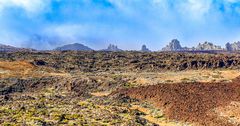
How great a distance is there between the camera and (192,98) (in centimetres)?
4088

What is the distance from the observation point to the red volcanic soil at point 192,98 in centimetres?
3378

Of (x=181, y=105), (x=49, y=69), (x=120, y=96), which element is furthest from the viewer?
(x=49, y=69)

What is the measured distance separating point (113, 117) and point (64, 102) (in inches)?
384

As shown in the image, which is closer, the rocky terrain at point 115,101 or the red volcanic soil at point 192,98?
the rocky terrain at point 115,101

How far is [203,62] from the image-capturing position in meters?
83.5

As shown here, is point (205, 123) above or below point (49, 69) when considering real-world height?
below

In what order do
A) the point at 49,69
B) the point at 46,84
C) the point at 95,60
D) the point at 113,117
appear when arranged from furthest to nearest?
1. the point at 95,60
2. the point at 49,69
3. the point at 46,84
4. the point at 113,117

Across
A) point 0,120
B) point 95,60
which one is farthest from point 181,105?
point 95,60

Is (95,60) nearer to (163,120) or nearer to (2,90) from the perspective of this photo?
(2,90)

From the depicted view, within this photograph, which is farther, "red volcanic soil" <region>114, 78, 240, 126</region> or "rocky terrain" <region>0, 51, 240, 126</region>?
"red volcanic soil" <region>114, 78, 240, 126</region>

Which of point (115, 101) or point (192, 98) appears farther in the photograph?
point (115, 101)

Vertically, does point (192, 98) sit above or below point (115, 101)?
above

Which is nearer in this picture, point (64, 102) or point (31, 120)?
point (31, 120)

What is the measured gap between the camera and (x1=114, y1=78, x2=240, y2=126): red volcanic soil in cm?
3378
